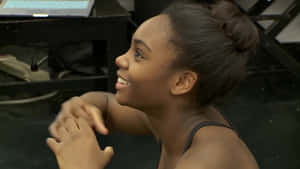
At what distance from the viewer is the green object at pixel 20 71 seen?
2352 millimetres

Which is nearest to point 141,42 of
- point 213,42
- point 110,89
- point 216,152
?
point 213,42

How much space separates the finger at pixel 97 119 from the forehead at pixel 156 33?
0.18 meters

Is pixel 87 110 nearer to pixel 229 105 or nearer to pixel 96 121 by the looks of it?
pixel 96 121

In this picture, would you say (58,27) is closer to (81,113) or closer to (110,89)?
(110,89)

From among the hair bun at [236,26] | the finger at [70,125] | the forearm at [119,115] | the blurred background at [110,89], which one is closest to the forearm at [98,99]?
the forearm at [119,115]

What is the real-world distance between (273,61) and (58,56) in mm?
1296

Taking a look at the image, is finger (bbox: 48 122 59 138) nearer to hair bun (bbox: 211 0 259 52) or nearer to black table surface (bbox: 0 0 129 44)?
hair bun (bbox: 211 0 259 52)

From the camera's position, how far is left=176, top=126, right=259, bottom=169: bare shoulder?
2.59 ft

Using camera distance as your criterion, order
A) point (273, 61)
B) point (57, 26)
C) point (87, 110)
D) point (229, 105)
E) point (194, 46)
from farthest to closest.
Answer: point (273, 61) < point (229, 105) < point (57, 26) < point (87, 110) < point (194, 46)

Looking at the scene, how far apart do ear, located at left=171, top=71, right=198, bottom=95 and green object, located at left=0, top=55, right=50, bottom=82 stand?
1.60 metres

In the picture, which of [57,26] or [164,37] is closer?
[164,37]

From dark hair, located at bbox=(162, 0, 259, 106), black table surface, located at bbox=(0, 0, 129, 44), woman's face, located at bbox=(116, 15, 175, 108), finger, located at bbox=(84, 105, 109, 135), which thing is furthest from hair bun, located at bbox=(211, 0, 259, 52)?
black table surface, located at bbox=(0, 0, 129, 44)

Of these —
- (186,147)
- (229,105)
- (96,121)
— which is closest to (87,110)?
(96,121)

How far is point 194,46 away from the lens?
2.74ft
